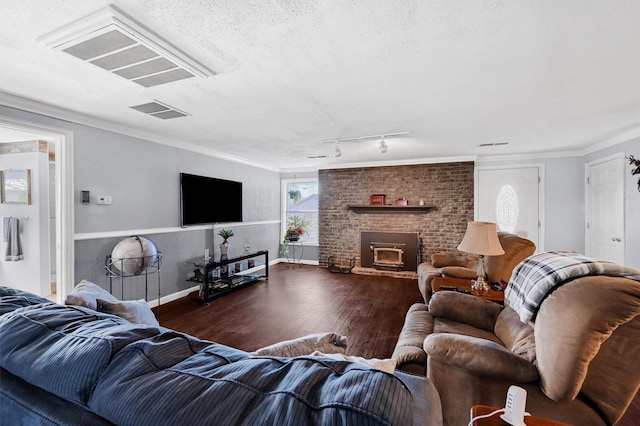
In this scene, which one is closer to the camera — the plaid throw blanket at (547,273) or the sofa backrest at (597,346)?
the sofa backrest at (597,346)

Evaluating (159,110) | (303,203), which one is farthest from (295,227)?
(159,110)

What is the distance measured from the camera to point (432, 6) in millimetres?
1398

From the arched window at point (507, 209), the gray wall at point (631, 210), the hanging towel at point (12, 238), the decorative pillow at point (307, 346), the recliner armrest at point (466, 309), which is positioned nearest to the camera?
the decorative pillow at point (307, 346)

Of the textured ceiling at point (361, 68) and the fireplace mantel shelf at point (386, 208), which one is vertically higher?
the textured ceiling at point (361, 68)

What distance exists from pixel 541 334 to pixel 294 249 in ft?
18.9

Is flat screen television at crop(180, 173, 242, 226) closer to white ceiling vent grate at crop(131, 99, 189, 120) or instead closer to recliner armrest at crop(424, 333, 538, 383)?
white ceiling vent grate at crop(131, 99, 189, 120)

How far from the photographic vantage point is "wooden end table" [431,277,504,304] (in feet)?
8.34

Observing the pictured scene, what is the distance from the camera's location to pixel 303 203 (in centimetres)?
693

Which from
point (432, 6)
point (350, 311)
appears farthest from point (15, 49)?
point (350, 311)

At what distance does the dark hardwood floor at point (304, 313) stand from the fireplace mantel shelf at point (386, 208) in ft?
4.69

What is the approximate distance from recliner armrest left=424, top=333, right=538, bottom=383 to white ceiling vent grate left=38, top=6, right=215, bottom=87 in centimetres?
233

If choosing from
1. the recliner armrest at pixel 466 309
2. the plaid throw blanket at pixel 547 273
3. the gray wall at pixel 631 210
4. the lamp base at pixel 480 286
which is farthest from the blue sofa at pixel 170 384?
the gray wall at pixel 631 210

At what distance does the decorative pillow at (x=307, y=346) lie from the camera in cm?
110

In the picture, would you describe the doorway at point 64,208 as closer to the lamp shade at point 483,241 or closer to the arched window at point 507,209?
the lamp shade at point 483,241
